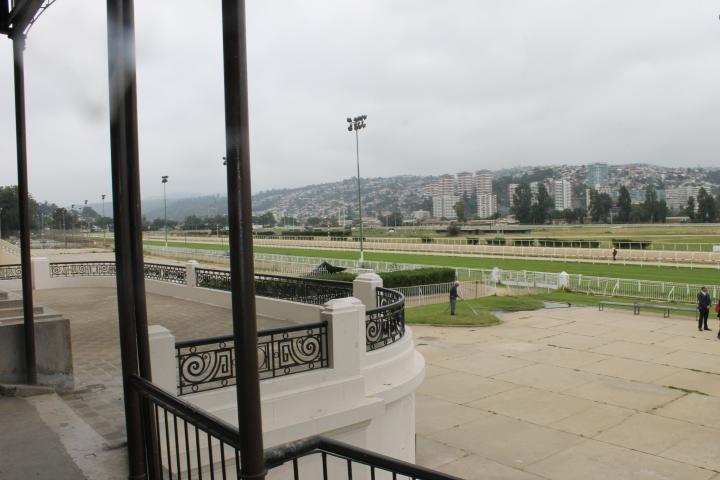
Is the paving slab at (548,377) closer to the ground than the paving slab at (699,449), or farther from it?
closer to the ground

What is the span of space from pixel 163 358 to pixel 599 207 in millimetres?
144716

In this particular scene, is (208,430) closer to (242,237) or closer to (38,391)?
(242,237)

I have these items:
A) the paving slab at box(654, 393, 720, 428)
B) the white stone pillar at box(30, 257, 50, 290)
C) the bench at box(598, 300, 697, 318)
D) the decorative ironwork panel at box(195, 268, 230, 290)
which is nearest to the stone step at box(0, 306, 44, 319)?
the decorative ironwork panel at box(195, 268, 230, 290)

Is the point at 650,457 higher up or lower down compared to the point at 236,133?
lower down

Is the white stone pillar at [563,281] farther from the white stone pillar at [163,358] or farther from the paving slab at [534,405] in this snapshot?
the white stone pillar at [163,358]

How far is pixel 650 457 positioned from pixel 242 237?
978cm

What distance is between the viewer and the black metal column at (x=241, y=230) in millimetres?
2742

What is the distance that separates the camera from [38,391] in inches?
280

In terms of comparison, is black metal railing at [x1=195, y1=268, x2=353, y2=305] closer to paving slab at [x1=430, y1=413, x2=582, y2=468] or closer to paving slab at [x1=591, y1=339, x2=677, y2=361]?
paving slab at [x1=430, y1=413, x2=582, y2=468]

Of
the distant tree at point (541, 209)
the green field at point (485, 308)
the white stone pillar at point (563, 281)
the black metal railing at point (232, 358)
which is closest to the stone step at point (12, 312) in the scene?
the black metal railing at point (232, 358)

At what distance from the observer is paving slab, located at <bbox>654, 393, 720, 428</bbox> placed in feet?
38.5

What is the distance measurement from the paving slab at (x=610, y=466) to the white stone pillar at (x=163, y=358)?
20.8 feet

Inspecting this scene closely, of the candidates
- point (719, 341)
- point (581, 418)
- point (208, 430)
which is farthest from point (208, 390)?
point (719, 341)

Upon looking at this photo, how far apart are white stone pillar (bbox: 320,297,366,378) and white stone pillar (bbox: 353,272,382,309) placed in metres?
3.17
